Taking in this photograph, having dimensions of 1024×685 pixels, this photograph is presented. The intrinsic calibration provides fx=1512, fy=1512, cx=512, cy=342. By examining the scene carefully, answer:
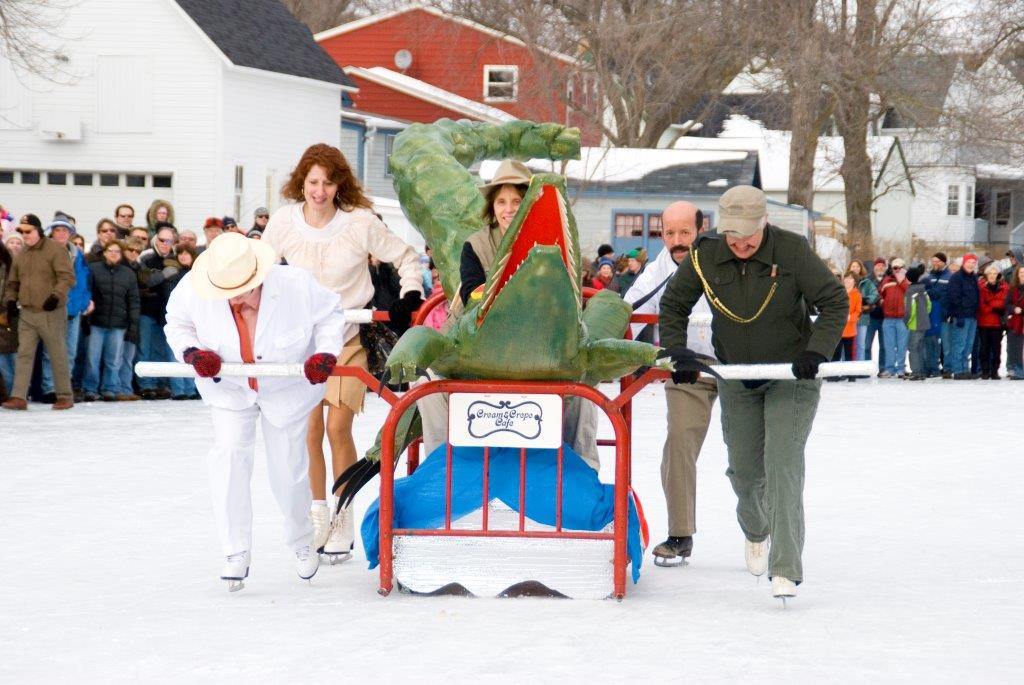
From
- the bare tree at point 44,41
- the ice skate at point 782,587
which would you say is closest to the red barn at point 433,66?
the bare tree at point 44,41

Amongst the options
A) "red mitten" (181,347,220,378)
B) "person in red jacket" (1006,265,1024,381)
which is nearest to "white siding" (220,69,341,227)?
"person in red jacket" (1006,265,1024,381)

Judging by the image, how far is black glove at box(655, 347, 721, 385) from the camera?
6.06m

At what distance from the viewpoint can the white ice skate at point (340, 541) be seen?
286 inches

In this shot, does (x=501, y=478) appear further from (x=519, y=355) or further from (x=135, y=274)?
(x=135, y=274)

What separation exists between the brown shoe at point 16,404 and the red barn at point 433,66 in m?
22.0

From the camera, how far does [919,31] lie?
3594 cm

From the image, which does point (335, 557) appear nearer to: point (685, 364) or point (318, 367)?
point (318, 367)

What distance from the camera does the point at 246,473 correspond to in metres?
6.34

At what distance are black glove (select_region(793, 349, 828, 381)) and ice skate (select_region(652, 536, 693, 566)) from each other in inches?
64.9

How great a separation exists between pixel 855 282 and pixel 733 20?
1441 centimetres

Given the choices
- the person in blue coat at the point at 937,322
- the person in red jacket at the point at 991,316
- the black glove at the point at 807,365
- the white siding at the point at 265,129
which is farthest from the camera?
the white siding at the point at 265,129

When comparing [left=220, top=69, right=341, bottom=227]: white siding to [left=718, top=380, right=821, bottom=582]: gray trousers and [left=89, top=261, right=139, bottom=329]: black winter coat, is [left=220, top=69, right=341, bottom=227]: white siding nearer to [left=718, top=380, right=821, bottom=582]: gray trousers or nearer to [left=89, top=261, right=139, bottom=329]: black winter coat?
[left=89, top=261, right=139, bottom=329]: black winter coat

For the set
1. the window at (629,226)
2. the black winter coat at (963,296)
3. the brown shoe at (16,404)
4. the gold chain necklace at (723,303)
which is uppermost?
the window at (629,226)

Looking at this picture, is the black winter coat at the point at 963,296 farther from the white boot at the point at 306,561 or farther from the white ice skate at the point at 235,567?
the white ice skate at the point at 235,567
